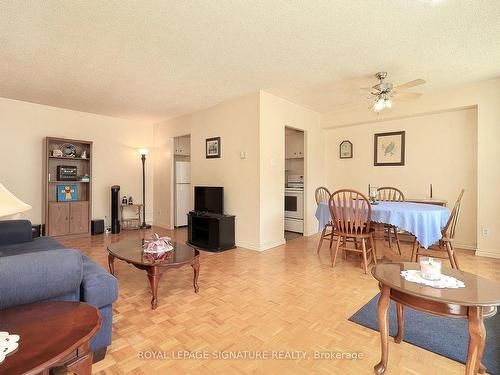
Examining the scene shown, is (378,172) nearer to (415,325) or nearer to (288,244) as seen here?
(288,244)

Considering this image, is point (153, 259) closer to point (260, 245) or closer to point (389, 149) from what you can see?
point (260, 245)

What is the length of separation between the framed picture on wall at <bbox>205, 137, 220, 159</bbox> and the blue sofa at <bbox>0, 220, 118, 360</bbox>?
121 inches

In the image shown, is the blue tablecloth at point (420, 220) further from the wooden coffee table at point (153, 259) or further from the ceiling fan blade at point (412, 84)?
the wooden coffee table at point (153, 259)

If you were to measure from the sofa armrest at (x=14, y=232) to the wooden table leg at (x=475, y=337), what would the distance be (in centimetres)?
370

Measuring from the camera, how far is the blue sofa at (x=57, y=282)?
1.16 metres

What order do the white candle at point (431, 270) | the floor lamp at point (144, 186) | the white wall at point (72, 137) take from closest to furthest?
the white candle at point (431, 270), the white wall at point (72, 137), the floor lamp at point (144, 186)

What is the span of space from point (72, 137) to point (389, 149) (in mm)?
5823

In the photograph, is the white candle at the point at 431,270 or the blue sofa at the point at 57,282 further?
the white candle at the point at 431,270

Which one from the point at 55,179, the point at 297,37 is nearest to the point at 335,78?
the point at 297,37

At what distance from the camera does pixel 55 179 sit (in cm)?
480

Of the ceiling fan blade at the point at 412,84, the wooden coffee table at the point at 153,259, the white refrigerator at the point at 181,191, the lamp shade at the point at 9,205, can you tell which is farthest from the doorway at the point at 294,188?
the lamp shade at the point at 9,205

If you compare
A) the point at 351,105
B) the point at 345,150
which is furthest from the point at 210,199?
the point at 351,105

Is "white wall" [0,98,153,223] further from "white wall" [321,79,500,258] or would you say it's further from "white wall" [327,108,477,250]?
"white wall" [321,79,500,258]

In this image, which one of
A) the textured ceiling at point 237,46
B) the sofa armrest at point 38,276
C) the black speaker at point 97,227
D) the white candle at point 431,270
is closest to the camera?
the sofa armrest at point 38,276
